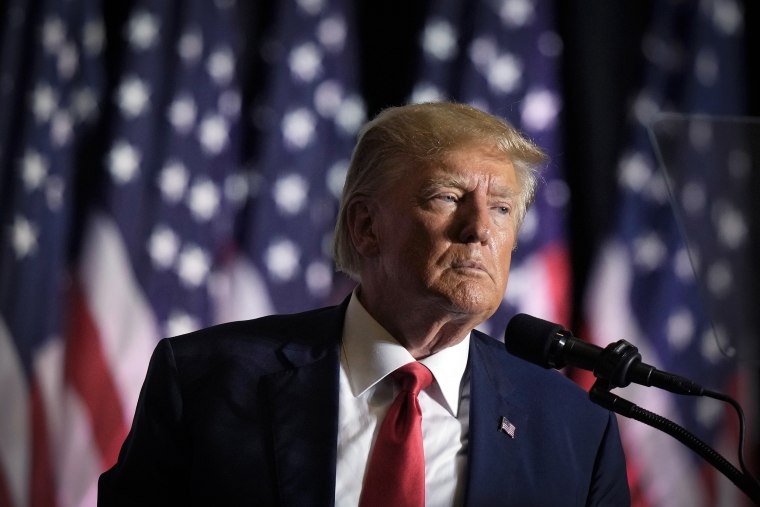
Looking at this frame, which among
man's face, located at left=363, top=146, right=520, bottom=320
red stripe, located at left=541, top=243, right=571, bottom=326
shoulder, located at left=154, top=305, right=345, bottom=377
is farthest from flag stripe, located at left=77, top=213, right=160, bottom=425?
red stripe, located at left=541, top=243, right=571, bottom=326

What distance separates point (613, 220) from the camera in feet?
9.76

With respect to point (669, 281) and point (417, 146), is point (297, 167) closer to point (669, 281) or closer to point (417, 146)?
point (417, 146)

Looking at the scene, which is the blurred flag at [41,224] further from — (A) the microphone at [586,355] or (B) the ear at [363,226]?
(A) the microphone at [586,355]

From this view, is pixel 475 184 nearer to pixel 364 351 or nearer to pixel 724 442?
pixel 364 351

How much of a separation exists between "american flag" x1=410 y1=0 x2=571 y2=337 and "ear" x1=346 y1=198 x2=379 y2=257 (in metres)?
1.02

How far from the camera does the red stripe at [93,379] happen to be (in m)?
2.75

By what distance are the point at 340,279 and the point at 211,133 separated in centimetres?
65

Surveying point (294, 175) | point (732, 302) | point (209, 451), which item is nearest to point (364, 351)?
point (209, 451)

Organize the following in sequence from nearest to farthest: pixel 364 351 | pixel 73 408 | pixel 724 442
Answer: pixel 364 351 → pixel 73 408 → pixel 724 442

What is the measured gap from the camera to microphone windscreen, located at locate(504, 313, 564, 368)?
4.55ft

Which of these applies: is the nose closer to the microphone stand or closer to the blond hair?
the blond hair

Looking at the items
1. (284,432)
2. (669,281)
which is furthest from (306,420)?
(669,281)

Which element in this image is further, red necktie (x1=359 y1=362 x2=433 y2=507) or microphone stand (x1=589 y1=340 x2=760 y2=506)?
red necktie (x1=359 y1=362 x2=433 y2=507)

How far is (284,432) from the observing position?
175cm
